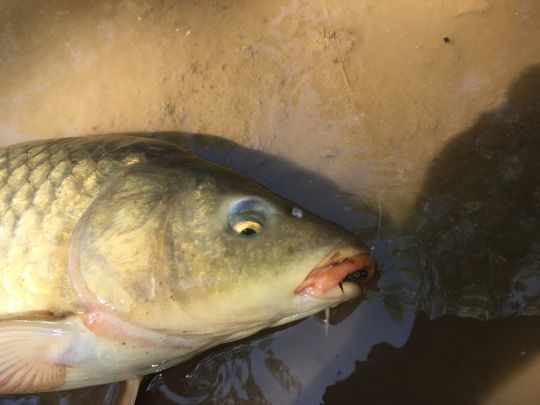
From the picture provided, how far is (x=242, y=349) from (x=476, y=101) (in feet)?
6.35

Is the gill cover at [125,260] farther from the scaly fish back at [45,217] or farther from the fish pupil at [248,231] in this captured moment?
the fish pupil at [248,231]

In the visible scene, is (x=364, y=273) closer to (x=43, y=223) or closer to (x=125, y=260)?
(x=125, y=260)

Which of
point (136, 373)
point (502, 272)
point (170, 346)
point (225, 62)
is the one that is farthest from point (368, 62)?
point (136, 373)

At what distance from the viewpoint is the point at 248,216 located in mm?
2266

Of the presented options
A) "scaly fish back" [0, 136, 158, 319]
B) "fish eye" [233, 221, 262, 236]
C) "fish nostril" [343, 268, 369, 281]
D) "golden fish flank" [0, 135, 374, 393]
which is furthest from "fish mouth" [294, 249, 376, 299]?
"scaly fish back" [0, 136, 158, 319]

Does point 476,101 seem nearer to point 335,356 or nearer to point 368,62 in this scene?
point 368,62

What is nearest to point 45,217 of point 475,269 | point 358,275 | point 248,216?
point 248,216

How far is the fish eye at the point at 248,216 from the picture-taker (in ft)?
7.32

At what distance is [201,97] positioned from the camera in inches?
129

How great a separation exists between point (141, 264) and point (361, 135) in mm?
1476

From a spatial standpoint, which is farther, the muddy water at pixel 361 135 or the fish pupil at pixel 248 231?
the muddy water at pixel 361 135

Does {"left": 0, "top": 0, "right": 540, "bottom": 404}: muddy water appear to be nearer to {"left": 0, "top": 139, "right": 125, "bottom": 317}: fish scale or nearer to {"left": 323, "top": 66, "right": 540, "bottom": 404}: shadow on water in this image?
{"left": 323, "top": 66, "right": 540, "bottom": 404}: shadow on water

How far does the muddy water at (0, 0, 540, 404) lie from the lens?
8.46ft

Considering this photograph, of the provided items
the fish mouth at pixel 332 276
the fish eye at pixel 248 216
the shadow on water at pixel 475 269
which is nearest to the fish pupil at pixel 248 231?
the fish eye at pixel 248 216
